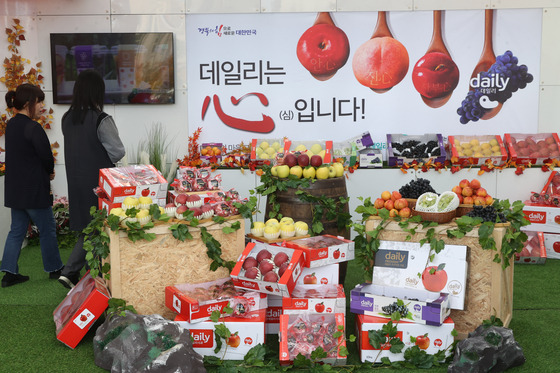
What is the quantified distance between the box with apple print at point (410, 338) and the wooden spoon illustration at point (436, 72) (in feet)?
13.0

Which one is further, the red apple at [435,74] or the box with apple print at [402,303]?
the red apple at [435,74]

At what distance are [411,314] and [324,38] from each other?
165 inches

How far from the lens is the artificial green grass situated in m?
3.68

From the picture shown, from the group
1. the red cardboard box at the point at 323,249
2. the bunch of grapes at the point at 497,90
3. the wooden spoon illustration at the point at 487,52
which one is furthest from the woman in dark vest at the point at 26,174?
the wooden spoon illustration at the point at 487,52

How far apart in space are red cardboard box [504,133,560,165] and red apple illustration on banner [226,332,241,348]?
13.5ft

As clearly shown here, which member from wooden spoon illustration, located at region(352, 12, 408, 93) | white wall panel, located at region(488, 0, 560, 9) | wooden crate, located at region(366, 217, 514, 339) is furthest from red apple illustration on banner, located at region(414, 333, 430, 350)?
white wall panel, located at region(488, 0, 560, 9)

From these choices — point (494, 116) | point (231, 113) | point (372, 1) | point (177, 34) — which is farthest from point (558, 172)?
point (177, 34)

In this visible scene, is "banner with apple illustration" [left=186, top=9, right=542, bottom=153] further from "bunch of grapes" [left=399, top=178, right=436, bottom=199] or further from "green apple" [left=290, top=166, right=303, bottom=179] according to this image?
"bunch of grapes" [left=399, top=178, right=436, bottom=199]

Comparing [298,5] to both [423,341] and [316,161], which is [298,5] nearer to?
[316,161]

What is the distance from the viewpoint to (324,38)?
710cm

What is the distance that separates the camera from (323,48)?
711 centimetres

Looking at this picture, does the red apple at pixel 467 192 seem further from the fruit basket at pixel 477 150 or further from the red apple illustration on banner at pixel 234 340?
the fruit basket at pixel 477 150

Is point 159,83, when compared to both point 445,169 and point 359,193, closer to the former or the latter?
point 359,193

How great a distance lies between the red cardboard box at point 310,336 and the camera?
3600 millimetres
